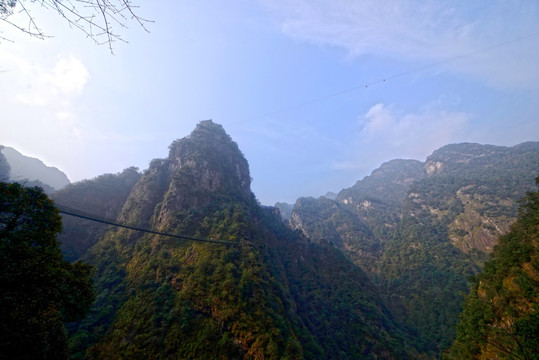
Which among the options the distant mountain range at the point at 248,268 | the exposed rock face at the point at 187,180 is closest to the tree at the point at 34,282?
the distant mountain range at the point at 248,268

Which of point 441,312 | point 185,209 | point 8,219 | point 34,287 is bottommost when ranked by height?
point 441,312

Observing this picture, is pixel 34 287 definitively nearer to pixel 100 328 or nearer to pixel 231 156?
pixel 100 328

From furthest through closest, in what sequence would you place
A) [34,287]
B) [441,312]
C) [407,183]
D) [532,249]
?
1. [407,183]
2. [441,312]
3. [532,249]
4. [34,287]

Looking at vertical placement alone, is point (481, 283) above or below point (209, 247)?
above

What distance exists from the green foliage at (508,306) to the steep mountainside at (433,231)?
21.5 metres

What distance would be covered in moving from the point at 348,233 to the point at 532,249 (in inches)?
2478

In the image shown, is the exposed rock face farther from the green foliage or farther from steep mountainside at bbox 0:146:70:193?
steep mountainside at bbox 0:146:70:193

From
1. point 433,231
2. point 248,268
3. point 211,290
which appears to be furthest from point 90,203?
point 433,231

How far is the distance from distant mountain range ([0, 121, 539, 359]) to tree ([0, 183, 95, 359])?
7434 millimetres

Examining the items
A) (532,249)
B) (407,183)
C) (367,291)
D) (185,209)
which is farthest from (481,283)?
(407,183)

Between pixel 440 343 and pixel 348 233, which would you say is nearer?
pixel 440 343

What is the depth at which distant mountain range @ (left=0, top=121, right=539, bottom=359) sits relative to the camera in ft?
49.3

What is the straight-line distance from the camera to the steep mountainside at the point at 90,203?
30.6 meters

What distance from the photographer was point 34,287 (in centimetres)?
770
